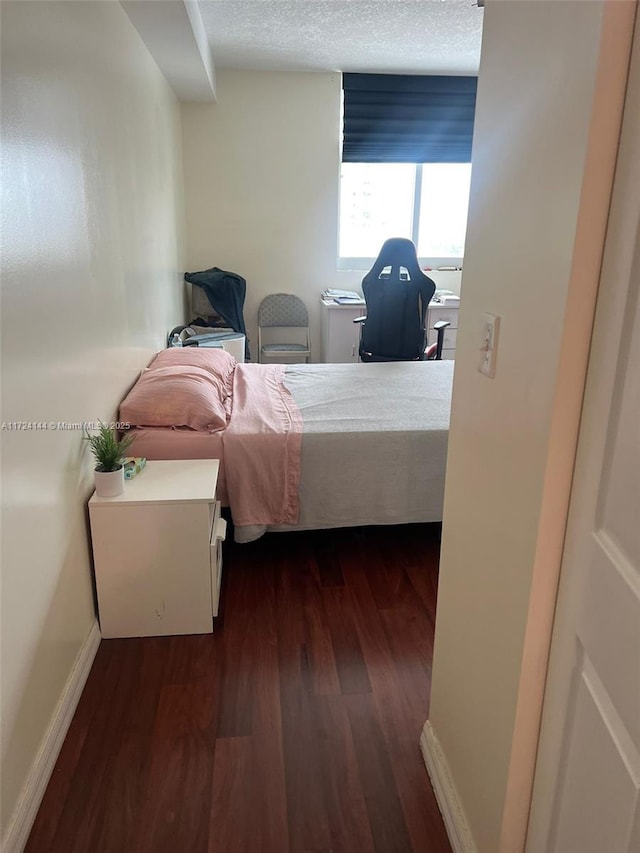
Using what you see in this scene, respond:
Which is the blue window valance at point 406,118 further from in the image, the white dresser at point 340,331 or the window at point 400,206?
the white dresser at point 340,331

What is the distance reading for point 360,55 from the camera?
4.28 m

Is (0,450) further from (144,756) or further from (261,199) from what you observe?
(261,199)

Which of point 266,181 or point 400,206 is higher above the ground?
point 266,181

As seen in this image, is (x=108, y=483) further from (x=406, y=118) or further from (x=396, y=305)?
(x=406, y=118)

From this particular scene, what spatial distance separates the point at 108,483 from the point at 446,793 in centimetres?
131

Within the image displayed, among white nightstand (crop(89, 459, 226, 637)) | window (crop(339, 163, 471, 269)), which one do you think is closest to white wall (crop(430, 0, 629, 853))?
white nightstand (crop(89, 459, 226, 637))

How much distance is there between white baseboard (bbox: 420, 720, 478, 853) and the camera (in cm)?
135

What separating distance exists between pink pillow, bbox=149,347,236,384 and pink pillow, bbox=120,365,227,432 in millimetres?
362

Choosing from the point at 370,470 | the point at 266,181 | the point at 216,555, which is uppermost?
the point at 266,181

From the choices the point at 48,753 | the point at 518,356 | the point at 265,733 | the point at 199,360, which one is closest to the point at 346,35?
the point at 199,360

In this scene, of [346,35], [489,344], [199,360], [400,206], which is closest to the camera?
[489,344]

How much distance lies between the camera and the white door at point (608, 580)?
787mm

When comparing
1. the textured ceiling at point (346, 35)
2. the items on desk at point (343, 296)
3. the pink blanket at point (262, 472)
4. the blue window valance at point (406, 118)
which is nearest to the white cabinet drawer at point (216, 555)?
the pink blanket at point (262, 472)

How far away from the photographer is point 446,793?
1.46m
